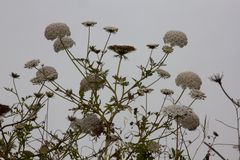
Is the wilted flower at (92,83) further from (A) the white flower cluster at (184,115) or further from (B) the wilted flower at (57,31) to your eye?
(B) the wilted flower at (57,31)

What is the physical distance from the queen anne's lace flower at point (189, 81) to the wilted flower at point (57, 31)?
173 cm

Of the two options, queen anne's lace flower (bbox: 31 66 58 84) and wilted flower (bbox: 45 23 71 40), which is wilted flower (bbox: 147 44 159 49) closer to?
wilted flower (bbox: 45 23 71 40)

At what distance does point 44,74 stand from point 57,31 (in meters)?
0.67

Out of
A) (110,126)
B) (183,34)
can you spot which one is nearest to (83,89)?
(110,126)

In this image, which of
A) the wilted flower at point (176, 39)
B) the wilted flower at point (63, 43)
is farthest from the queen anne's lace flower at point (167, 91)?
the wilted flower at point (63, 43)

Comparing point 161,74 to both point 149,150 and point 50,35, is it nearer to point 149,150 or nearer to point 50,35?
point 149,150

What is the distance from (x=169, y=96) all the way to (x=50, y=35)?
1898 mm

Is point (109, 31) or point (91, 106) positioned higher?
point (109, 31)

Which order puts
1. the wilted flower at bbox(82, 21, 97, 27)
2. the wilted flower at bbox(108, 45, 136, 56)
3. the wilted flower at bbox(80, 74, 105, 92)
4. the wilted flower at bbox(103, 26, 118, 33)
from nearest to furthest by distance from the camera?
the wilted flower at bbox(80, 74, 105, 92), the wilted flower at bbox(108, 45, 136, 56), the wilted flower at bbox(103, 26, 118, 33), the wilted flower at bbox(82, 21, 97, 27)

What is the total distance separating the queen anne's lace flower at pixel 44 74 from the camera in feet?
18.1

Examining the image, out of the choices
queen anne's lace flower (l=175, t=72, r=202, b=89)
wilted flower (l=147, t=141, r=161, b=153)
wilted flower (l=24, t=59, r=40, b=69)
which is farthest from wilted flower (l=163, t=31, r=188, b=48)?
wilted flower (l=24, t=59, r=40, b=69)

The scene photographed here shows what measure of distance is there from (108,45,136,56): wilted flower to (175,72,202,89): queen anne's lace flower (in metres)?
1.02

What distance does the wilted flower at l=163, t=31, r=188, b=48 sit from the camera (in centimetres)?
596

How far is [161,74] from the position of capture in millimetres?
5520
